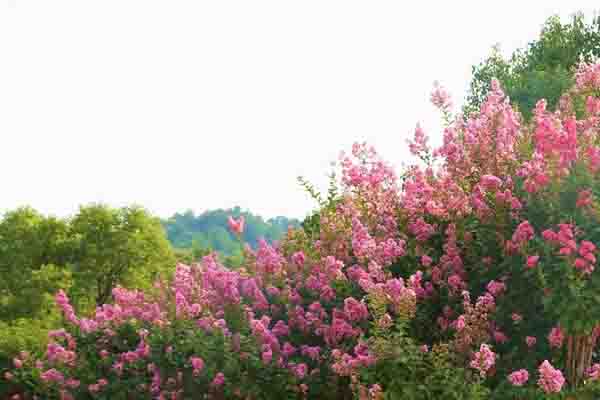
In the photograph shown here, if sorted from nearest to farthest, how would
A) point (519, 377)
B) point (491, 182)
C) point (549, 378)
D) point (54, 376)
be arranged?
point (549, 378), point (519, 377), point (491, 182), point (54, 376)

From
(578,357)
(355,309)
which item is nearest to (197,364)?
(355,309)

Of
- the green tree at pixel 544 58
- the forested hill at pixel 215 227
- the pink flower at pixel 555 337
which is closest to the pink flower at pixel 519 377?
the pink flower at pixel 555 337

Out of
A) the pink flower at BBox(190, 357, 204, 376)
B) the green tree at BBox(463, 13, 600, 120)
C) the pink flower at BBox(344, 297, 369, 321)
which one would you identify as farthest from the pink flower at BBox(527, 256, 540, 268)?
the green tree at BBox(463, 13, 600, 120)

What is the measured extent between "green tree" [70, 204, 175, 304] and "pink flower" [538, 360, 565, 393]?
2429 cm

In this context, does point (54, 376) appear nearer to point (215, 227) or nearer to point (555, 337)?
point (555, 337)

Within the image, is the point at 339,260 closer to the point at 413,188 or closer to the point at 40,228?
the point at 413,188

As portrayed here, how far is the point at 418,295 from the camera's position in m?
8.49

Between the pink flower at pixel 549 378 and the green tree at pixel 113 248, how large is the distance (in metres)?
24.3

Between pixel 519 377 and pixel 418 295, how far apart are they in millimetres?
1667

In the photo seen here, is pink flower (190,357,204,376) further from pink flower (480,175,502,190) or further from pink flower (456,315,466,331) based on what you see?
pink flower (480,175,502,190)

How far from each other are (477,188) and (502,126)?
93 centimetres

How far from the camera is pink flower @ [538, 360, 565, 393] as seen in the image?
6.73 m

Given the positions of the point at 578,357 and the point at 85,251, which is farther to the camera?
the point at 85,251

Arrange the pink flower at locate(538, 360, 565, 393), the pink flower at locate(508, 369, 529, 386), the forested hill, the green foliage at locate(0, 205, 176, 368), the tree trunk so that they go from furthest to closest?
the forested hill < the green foliage at locate(0, 205, 176, 368) < the tree trunk < the pink flower at locate(508, 369, 529, 386) < the pink flower at locate(538, 360, 565, 393)
